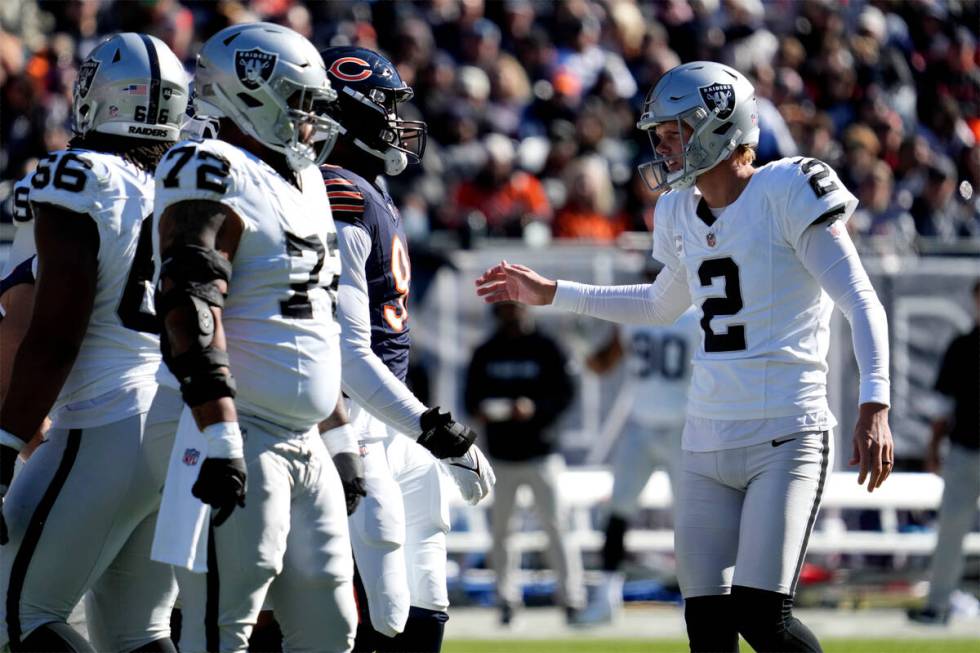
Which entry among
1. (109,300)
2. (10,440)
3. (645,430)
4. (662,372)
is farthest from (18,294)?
(662,372)

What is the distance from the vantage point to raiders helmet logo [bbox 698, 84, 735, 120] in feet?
16.7

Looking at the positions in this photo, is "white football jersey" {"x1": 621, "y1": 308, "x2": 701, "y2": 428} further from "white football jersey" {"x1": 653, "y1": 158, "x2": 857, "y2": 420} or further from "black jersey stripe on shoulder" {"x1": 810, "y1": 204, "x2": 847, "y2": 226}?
"black jersey stripe on shoulder" {"x1": 810, "y1": 204, "x2": 847, "y2": 226}

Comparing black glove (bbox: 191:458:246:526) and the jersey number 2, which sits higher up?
the jersey number 2

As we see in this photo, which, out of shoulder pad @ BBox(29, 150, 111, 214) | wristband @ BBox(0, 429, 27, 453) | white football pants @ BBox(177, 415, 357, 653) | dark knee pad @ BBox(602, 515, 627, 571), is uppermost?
shoulder pad @ BBox(29, 150, 111, 214)

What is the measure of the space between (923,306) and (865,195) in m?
1.82

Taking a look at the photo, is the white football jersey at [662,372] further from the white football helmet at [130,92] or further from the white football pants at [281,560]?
the white football pants at [281,560]

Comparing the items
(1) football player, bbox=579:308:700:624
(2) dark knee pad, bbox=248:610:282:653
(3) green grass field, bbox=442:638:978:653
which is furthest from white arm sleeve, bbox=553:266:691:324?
(1) football player, bbox=579:308:700:624

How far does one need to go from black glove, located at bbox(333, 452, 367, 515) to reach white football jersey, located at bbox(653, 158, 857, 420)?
1.10 meters

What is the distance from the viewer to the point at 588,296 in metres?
5.55

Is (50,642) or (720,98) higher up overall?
(720,98)

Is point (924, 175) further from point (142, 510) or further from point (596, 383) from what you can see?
point (142, 510)

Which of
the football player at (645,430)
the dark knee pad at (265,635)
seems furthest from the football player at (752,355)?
the football player at (645,430)

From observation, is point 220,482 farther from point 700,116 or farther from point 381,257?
point 700,116

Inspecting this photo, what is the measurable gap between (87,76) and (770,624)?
96.9 inches
